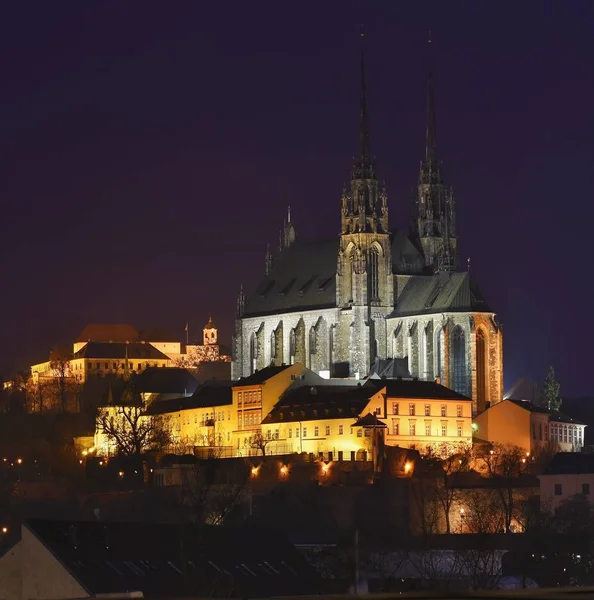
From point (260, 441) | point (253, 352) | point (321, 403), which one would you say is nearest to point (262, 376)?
point (260, 441)

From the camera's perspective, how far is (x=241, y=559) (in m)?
73.8

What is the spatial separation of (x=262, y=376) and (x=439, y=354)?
11.2 meters

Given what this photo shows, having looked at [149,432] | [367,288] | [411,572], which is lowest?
[411,572]

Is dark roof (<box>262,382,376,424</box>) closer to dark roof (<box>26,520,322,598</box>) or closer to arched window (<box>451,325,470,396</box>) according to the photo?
arched window (<box>451,325,470,396</box>)

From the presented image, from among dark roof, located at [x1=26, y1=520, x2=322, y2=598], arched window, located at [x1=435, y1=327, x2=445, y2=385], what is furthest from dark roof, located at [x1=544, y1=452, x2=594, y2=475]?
dark roof, located at [x1=26, y1=520, x2=322, y2=598]

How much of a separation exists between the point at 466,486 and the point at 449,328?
91.0ft

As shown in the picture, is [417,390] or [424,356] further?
[424,356]

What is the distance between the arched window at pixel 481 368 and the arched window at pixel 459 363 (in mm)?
941

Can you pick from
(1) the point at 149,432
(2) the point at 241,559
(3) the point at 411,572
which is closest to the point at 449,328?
(1) the point at 149,432

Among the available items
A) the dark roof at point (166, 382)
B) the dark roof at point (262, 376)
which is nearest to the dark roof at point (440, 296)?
the dark roof at point (262, 376)

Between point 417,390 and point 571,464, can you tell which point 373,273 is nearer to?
point 417,390

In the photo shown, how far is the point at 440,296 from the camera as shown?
453 ft

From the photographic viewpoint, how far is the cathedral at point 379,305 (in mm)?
136375

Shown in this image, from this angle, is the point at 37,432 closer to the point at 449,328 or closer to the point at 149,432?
the point at 149,432
